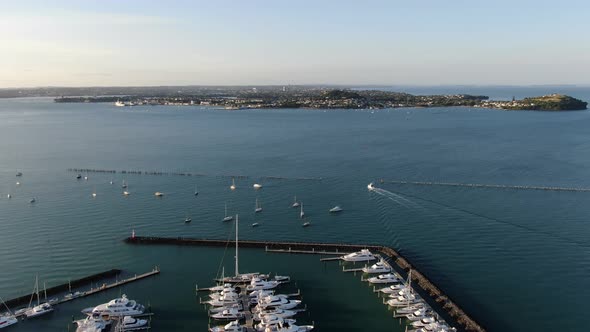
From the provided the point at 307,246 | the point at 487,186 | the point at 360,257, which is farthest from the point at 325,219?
the point at 487,186

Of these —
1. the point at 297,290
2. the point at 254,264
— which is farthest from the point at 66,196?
the point at 297,290

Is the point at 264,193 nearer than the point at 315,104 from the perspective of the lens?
Yes

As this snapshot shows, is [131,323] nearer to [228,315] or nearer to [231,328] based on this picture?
[228,315]

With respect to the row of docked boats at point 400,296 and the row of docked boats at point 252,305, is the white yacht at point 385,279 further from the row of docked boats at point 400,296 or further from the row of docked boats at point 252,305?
the row of docked boats at point 252,305

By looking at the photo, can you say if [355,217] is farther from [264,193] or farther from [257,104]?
[257,104]

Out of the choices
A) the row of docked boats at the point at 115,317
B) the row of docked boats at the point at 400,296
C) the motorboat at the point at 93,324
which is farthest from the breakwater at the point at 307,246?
the motorboat at the point at 93,324

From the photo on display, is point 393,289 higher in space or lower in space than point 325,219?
lower
